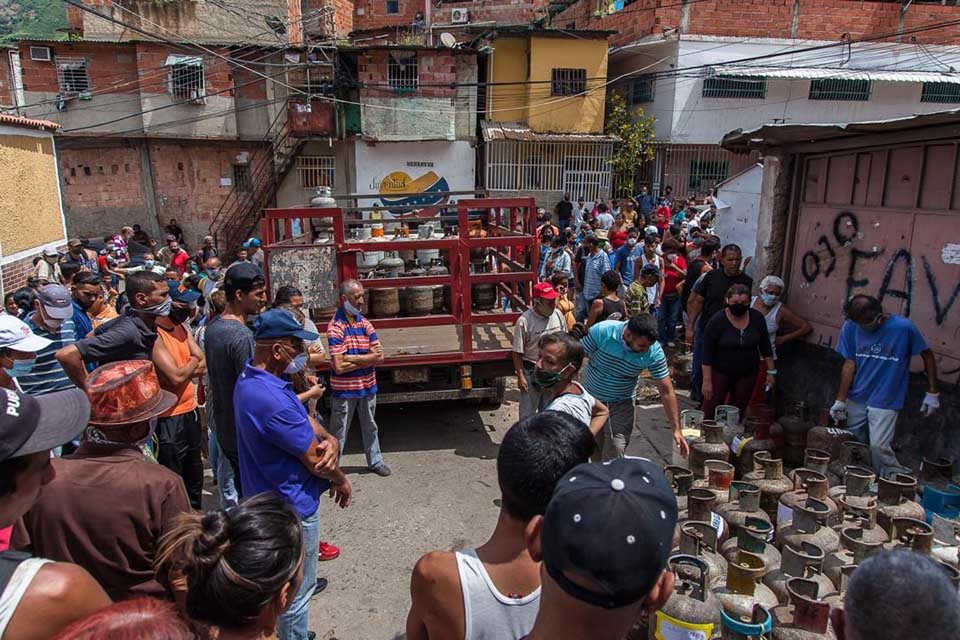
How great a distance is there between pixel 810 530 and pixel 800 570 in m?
0.53

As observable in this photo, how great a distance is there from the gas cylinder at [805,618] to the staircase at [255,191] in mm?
21608

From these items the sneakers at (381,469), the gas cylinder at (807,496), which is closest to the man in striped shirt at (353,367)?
the sneakers at (381,469)

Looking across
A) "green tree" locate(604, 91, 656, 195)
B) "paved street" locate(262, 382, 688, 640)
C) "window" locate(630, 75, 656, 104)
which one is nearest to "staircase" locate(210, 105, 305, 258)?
"green tree" locate(604, 91, 656, 195)

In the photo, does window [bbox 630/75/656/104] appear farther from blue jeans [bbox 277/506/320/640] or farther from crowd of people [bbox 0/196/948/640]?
blue jeans [bbox 277/506/320/640]

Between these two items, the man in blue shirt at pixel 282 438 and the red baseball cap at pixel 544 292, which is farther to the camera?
the red baseball cap at pixel 544 292

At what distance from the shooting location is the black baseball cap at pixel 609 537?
4.24 feet

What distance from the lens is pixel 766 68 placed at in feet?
66.2

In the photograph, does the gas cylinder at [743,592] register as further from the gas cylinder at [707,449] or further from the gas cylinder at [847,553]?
the gas cylinder at [707,449]

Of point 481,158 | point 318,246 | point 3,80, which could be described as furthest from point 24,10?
point 318,246

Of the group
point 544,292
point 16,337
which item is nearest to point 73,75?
point 16,337

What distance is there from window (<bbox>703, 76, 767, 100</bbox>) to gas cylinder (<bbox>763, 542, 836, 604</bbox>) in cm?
2001

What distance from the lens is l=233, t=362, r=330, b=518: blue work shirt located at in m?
2.80

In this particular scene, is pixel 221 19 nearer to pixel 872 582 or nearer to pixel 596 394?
pixel 596 394

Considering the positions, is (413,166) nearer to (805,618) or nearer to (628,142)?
(628,142)
